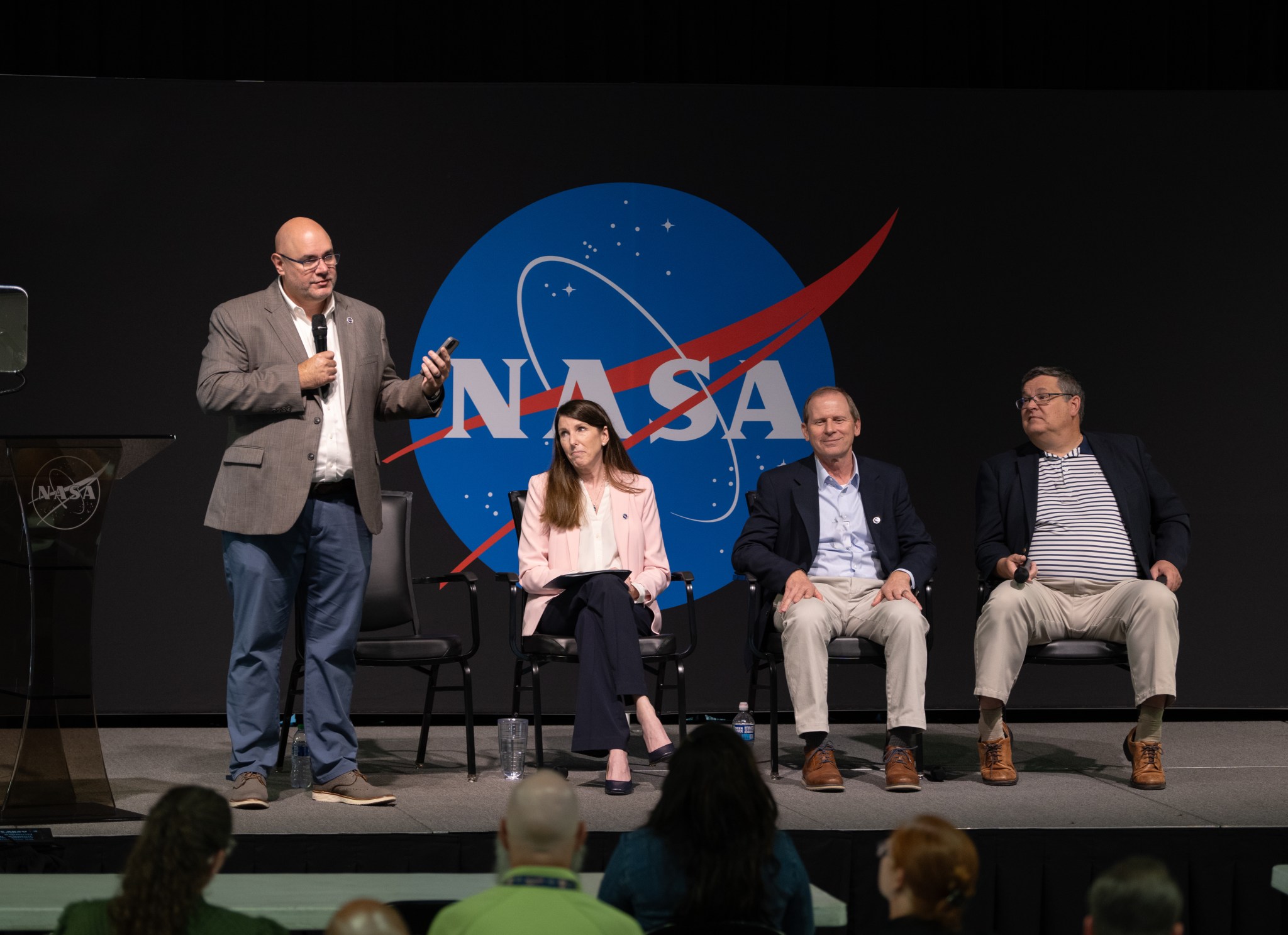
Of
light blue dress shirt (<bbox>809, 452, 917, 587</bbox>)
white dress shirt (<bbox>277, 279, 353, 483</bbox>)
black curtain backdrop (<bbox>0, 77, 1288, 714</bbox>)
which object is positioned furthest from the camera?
black curtain backdrop (<bbox>0, 77, 1288, 714</bbox>)

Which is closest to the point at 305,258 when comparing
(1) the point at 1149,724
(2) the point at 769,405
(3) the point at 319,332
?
A: (3) the point at 319,332

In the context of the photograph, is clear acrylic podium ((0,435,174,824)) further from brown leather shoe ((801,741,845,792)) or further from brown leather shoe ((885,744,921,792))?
brown leather shoe ((885,744,921,792))

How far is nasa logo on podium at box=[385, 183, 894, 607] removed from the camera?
18.6 ft

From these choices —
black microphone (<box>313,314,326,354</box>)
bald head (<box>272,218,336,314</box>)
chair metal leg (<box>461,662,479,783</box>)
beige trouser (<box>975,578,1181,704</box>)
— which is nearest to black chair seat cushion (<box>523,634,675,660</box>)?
chair metal leg (<box>461,662,479,783</box>)

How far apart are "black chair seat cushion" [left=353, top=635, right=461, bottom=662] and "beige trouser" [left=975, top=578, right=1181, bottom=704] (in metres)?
1.68

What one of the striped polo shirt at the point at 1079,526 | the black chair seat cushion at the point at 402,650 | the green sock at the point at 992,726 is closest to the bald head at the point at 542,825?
the black chair seat cushion at the point at 402,650

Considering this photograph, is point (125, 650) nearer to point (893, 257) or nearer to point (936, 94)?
point (893, 257)

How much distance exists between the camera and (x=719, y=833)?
6.37 ft

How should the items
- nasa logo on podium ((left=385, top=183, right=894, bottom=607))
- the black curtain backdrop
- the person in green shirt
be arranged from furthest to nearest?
nasa logo on podium ((left=385, top=183, right=894, bottom=607))
the black curtain backdrop
the person in green shirt

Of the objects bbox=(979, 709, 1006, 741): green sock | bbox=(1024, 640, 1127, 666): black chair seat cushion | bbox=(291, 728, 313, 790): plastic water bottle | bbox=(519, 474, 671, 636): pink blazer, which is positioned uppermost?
bbox=(519, 474, 671, 636): pink blazer

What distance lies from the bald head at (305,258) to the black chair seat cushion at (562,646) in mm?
1246

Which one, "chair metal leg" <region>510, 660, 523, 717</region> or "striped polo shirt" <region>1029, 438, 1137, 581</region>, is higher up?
"striped polo shirt" <region>1029, 438, 1137, 581</region>

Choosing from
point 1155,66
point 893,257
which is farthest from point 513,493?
point 1155,66

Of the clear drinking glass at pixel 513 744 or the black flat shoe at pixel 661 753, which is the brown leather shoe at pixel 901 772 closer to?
the black flat shoe at pixel 661 753
